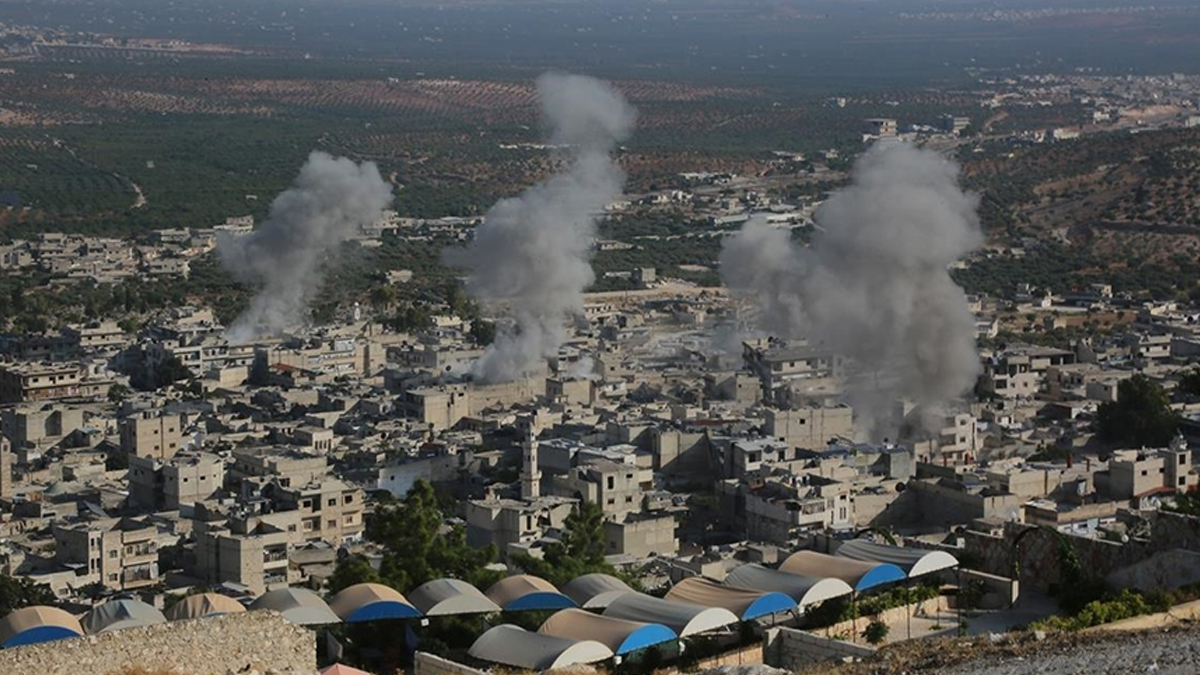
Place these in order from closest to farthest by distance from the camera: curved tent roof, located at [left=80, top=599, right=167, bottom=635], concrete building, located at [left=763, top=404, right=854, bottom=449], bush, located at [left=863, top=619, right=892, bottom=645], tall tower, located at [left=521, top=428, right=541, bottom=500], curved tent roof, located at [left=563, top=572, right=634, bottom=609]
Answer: bush, located at [left=863, top=619, right=892, bottom=645] → curved tent roof, located at [left=563, top=572, right=634, bottom=609] → curved tent roof, located at [left=80, top=599, right=167, bottom=635] → tall tower, located at [left=521, top=428, right=541, bottom=500] → concrete building, located at [left=763, top=404, right=854, bottom=449]

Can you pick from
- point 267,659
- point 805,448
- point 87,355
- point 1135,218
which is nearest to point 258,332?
point 87,355

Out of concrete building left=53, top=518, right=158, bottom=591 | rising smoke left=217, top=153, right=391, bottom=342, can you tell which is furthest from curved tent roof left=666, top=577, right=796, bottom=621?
rising smoke left=217, top=153, right=391, bottom=342

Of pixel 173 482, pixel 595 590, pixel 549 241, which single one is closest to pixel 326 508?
pixel 173 482

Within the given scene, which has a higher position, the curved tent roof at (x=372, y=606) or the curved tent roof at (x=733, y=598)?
the curved tent roof at (x=733, y=598)

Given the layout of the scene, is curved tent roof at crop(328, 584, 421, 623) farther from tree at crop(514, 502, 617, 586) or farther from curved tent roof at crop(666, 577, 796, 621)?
tree at crop(514, 502, 617, 586)

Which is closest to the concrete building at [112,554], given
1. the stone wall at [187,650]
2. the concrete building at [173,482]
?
the concrete building at [173,482]

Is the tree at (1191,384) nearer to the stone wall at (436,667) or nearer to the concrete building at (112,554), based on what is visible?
the concrete building at (112,554)
